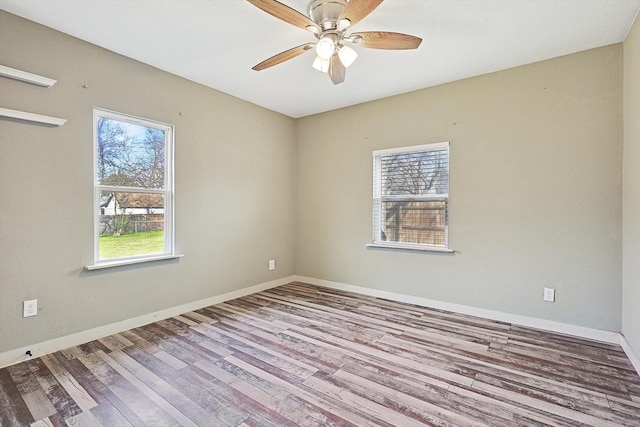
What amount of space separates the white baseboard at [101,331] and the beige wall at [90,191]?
0.05 meters

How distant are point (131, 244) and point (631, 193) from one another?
4352 mm

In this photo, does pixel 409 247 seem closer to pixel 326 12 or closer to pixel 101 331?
pixel 326 12

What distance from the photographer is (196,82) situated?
3.53 metres

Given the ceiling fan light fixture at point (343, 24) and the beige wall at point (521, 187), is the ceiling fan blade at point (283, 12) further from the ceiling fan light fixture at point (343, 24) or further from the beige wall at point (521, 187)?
the beige wall at point (521, 187)

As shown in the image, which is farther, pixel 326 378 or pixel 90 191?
pixel 90 191

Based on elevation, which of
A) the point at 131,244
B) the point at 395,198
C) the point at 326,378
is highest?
the point at 395,198

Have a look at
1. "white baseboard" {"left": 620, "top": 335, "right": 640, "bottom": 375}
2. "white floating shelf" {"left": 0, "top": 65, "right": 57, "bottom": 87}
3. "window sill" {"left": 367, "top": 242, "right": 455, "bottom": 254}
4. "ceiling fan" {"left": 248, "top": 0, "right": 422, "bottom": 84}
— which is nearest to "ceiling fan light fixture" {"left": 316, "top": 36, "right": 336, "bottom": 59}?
"ceiling fan" {"left": 248, "top": 0, "right": 422, "bottom": 84}

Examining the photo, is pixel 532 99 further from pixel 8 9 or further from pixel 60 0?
pixel 8 9

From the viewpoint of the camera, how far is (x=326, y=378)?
214 centimetres

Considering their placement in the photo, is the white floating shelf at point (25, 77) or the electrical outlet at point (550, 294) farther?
the electrical outlet at point (550, 294)

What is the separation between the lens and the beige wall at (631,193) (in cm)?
227

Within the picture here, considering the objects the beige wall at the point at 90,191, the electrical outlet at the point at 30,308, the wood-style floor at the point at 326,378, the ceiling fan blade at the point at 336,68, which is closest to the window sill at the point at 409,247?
the wood-style floor at the point at 326,378

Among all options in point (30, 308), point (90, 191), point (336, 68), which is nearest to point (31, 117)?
point (90, 191)

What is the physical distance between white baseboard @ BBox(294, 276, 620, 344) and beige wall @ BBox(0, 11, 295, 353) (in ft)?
5.26
